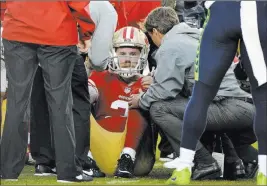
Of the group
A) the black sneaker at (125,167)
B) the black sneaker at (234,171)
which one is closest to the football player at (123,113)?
the black sneaker at (125,167)

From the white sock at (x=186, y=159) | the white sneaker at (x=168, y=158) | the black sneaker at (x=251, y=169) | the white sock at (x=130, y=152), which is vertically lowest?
the white sneaker at (x=168, y=158)

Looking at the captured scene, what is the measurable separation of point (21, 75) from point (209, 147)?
1.65 m

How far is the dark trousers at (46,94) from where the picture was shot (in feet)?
→ 20.3

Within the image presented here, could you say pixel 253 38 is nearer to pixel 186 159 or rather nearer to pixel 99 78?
pixel 186 159

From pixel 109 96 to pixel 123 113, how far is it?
178mm

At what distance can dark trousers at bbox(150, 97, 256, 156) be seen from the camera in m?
6.69

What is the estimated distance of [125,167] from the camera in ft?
22.4

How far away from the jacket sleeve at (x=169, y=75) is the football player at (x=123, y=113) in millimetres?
311

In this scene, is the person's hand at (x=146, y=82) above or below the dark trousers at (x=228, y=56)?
below

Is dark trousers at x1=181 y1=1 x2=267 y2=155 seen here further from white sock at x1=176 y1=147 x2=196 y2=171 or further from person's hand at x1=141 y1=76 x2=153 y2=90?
person's hand at x1=141 y1=76 x2=153 y2=90

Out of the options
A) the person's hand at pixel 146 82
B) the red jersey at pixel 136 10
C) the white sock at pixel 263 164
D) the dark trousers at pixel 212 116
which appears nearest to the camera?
the white sock at pixel 263 164

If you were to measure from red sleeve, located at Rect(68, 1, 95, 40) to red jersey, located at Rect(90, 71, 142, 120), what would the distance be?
1014 millimetres

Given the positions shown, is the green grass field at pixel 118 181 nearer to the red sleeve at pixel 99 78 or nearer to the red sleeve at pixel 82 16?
A: the red sleeve at pixel 99 78

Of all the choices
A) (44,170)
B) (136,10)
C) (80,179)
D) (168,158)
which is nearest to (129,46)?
(44,170)
